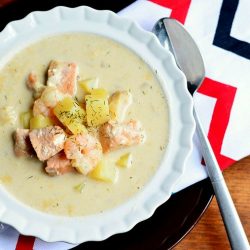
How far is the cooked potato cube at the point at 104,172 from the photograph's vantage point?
1959 millimetres

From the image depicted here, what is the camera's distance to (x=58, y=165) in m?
1.94

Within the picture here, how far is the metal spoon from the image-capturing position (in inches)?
81.2

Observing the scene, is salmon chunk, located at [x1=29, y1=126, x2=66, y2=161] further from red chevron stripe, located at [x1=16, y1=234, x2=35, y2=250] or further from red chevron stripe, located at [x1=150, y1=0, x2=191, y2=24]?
red chevron stripe, located at [x1=150, y1=0, x2=191, y2=24]

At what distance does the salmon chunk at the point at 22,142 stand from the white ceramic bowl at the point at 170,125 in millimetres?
154

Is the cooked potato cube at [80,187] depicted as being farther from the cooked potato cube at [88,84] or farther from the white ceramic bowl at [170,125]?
the cooked potato cube at [88,84]

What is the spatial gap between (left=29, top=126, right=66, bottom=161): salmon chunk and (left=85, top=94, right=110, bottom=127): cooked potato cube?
0.12 meters

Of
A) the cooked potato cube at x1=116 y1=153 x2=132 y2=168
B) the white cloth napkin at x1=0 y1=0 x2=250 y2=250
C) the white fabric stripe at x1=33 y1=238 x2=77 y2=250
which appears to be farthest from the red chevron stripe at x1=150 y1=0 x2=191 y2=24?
the white fabric stripe at x1=33 y1=238 x2=77 y2=250

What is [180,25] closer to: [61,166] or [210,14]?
[210,14]

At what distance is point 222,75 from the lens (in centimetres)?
227

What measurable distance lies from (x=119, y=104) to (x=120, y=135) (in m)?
0.14

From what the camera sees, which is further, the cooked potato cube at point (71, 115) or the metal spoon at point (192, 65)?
the metal spoon at point (192, 65)

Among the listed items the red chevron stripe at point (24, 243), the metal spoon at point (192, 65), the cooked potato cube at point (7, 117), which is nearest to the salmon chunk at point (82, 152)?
the cooked potato cube at point (7, 117)

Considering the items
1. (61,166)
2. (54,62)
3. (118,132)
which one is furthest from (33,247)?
(54,62)

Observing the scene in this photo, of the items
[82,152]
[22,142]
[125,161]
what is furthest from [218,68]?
[22,142]
